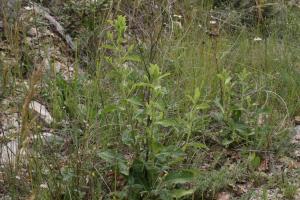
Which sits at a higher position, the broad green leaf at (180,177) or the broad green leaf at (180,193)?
the broad green leaf at (180,177)

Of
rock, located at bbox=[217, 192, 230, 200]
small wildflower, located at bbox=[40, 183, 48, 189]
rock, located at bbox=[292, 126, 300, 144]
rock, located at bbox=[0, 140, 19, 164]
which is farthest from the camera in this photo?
rock, located at bbox=[292, 126, 300, 144]

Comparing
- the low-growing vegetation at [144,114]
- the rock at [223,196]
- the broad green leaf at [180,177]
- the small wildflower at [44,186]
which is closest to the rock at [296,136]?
the low-growing vegetation at [144,114]

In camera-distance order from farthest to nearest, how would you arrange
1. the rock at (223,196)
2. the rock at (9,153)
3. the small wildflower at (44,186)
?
the rock at (223,196) < the rock at (9,153) < the small wildflower at (44,186)

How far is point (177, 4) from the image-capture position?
196 inches

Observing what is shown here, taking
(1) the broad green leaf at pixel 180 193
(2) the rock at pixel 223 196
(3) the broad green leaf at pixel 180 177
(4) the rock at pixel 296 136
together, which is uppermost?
(3) the broad green leaf at pixel 180 177

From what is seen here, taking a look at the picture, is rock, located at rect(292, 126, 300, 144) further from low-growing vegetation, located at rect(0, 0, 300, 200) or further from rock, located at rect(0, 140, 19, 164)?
rock, located at rect(0, 140, 19, 164)

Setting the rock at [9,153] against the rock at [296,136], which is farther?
the rock at [296,136]

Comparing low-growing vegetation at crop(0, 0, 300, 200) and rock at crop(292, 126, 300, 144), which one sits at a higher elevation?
low-growing vegetation at crop(0, 0, 300, 200)

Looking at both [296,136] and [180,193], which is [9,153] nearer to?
[180,193]

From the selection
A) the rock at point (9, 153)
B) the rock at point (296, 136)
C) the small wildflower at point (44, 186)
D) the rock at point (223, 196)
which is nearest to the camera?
the small wildflower at point (44, 186)

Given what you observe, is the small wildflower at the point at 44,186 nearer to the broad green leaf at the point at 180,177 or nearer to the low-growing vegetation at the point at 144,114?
the low-growing vegetation at the point at 144,114

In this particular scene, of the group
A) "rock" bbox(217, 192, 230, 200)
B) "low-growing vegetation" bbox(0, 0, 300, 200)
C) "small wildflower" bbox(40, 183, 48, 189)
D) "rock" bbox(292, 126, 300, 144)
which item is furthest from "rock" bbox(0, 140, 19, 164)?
"rock" bbox(292, 126, 300, 144)

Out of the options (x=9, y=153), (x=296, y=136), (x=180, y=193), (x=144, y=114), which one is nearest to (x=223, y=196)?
(x=180, y=193)

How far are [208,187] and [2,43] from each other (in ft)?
6.53
